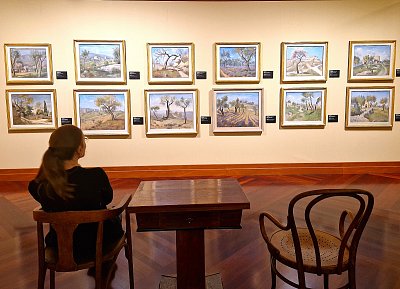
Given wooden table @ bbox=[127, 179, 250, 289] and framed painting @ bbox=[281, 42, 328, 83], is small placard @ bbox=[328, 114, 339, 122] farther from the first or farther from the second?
wooden table @ bbox=[127, 179, 250, 289]

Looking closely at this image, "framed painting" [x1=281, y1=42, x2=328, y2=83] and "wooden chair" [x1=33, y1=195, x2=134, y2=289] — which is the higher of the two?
"framed painting" [x1=281, y1=42, x2=328, y2=83]

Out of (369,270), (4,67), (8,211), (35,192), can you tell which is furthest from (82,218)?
(4,67)

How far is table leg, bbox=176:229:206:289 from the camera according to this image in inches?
77.3

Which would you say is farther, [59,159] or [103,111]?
[103,111]

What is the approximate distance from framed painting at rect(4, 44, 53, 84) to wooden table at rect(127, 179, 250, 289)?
173 inches

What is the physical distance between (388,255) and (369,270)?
1.30 feet

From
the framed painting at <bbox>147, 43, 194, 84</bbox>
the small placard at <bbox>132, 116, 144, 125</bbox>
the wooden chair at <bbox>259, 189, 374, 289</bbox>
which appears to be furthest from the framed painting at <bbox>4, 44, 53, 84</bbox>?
the wooden chair at <bbox>259, 189, 374, 289</bbox>

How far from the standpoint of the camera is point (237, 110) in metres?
5.68

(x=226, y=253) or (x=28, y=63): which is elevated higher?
(x=28, y=63)

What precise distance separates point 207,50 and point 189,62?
1.31 feet

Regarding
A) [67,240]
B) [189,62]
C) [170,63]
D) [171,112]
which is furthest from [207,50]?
[67,240]

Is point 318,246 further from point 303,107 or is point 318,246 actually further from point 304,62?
point 304,62

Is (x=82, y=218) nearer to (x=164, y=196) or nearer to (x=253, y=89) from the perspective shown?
(x=164, y=196)

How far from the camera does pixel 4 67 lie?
5.39 m
